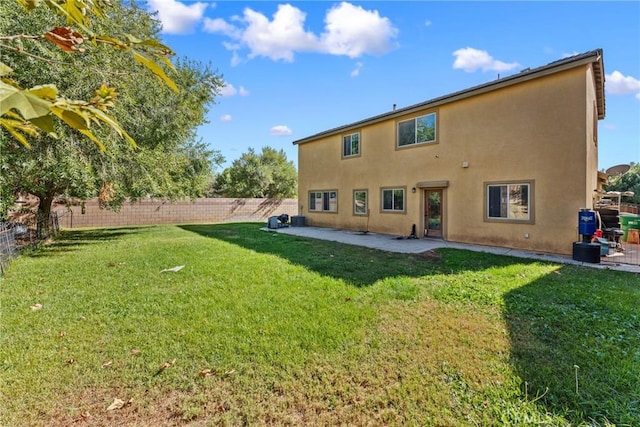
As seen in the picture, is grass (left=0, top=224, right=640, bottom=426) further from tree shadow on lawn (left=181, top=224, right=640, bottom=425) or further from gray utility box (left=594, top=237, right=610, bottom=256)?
gray utility box (left=594, top=237, right=610, bottom=256)

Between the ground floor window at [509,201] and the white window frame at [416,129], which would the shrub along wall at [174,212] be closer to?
the white window frame at [416,129]

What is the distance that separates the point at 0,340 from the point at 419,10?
1178 centimetres

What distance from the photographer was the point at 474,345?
366 cm

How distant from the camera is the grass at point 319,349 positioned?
265 centimetres

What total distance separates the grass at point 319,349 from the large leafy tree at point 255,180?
80.5 feet

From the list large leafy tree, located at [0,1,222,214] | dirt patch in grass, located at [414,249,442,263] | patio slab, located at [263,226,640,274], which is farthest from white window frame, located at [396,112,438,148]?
large leafy tree, located at [0,1,222,214]

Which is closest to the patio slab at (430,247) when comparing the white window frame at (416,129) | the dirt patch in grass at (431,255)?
the dirt patch in grass at (431,255)

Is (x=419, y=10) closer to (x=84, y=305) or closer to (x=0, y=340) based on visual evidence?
(x=84, y=305)

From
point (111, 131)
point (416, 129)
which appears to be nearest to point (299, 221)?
point (416, 129)

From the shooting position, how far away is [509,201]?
10.1m

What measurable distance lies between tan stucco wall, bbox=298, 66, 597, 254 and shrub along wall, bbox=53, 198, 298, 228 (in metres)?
12.1

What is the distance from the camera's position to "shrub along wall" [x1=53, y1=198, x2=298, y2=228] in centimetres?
1761

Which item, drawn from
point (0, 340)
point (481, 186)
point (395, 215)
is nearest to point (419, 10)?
point (481, 186)

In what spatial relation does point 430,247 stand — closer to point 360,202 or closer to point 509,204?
point 509,204
